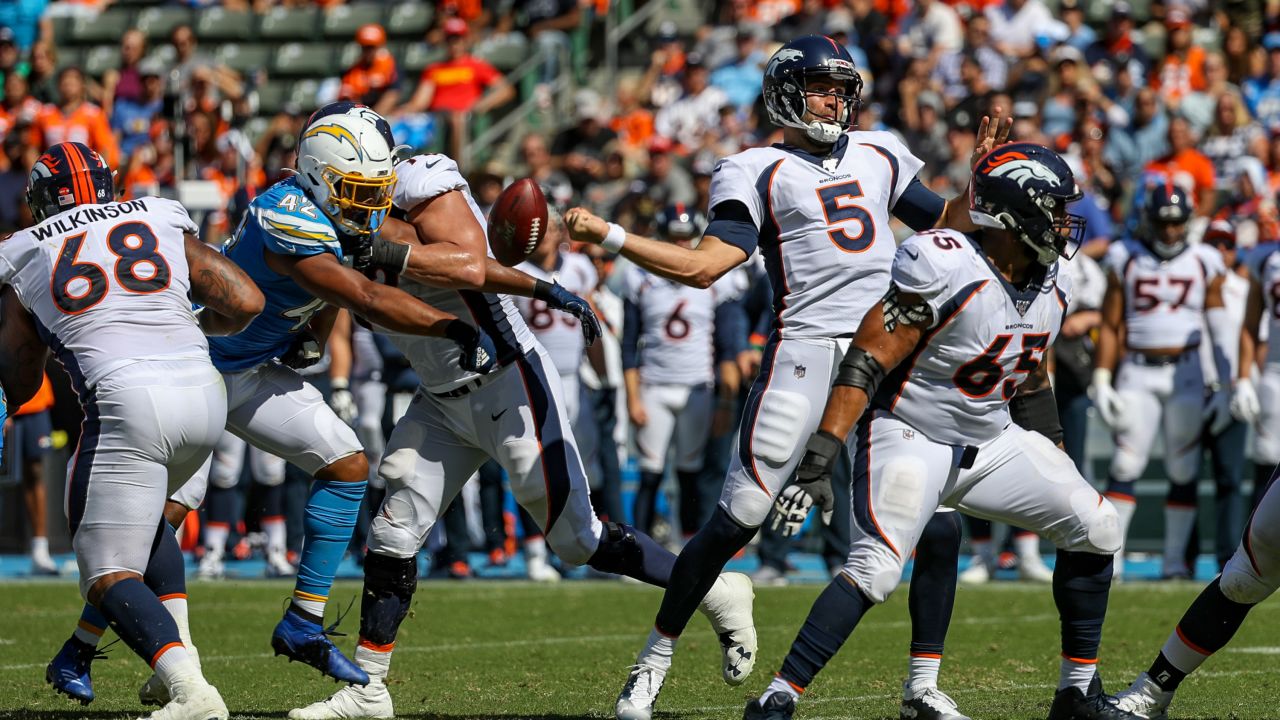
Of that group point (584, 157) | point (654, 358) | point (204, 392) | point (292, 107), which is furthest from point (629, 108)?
point (204, 392)

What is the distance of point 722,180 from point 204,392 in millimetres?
1768

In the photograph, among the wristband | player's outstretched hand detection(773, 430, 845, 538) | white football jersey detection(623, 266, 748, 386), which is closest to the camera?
player's outstretched hand detection(773, 430, 845, 538)

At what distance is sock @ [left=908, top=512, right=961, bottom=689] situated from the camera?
210 inches

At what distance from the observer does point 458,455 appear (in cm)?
589

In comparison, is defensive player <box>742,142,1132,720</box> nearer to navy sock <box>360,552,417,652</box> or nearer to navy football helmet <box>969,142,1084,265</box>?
navy football helmet <box>969,142,1084,265</box>

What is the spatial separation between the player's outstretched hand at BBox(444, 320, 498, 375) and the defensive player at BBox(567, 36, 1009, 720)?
1.81 ft

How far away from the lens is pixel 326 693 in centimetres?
621

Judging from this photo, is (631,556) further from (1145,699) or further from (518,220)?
(1145,699)

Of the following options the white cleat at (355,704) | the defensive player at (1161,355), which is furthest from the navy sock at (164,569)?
the defensive player at (1161,355)

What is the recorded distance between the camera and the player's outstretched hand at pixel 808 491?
15.4 ft

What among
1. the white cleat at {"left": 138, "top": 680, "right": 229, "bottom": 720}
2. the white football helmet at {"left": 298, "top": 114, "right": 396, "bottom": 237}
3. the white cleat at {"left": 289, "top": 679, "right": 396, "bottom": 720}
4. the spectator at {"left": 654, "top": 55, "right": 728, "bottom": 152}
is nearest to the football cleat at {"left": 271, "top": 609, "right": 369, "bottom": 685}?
the white cleat at {"left": 289, "top": 679, "right": 396, "bottom": 720}

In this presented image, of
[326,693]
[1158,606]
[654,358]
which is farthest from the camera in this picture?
[654,358]

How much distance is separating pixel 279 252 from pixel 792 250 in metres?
1.65

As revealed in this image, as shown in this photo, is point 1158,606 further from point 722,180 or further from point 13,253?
point 13,253
